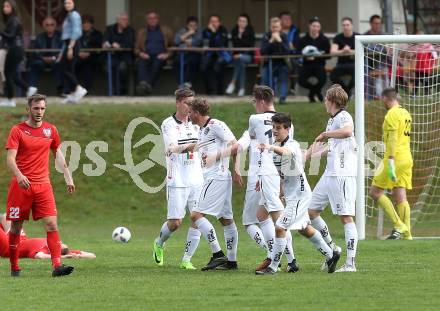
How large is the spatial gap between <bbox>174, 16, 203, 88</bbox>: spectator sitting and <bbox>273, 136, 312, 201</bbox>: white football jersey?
14.2m

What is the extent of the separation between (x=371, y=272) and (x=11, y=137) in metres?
4.46

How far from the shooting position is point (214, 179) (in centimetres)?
1489

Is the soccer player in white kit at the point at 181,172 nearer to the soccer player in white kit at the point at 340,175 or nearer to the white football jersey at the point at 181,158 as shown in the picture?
the white football jersey at the point at 181,158

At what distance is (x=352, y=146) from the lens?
14.6 m

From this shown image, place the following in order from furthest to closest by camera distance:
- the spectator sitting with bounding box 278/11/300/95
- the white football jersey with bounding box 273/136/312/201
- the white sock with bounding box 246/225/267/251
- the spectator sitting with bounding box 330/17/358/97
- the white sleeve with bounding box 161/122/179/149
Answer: the spectator sitting with bounding box 278/11/300/95 → the spectator sitting with bounding box 330/17/358/97 → the white sleeve with bounding box 161/122/179/149 → the white sock with bounding box 246/225/267/251 → the white football jersey with bounding box 273/136/312/201

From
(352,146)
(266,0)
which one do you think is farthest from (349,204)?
(266,0)

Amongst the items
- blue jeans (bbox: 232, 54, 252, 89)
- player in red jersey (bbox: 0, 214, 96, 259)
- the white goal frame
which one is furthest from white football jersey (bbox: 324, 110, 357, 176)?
blue jeans (bbox: 232, 54, 252, 89)

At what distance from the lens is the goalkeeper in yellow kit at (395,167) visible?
1936 centimetres

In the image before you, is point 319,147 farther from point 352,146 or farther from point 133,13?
point 133,13

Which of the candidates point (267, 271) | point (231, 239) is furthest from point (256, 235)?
point (267, 271)

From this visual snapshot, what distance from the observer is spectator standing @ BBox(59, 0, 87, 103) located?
26.9m

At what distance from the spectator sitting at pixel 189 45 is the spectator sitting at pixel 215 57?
0.22 meters

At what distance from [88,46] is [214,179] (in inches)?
569

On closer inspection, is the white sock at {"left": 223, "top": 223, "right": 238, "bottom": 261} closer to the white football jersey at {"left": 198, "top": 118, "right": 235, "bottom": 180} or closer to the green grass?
Answer: the green grass
